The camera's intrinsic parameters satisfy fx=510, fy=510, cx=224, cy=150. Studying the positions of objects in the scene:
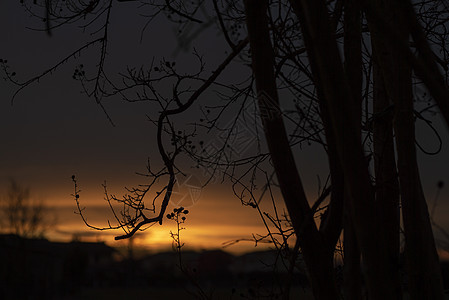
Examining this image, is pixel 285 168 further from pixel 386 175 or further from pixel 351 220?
pixel 386 175

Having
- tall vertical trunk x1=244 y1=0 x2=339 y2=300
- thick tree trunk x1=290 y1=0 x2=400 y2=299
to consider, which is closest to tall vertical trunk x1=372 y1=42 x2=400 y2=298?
tall vertical trunk x1=244 y1=0 x2=339 y2=300

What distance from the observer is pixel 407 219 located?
9.41ft

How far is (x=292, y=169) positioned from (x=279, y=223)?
0.74 m

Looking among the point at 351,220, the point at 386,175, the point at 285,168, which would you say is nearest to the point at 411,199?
the point at 351,220

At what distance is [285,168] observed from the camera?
2.82 metres

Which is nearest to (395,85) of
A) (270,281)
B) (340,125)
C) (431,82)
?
(340,125)

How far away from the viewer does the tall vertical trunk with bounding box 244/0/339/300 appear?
282 centimetres

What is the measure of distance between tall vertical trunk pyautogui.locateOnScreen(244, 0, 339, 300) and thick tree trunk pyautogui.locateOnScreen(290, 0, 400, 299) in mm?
416

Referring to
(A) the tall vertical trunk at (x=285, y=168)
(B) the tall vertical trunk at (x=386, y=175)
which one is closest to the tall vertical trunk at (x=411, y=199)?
(B) the tall vertical trunk at (x=386, y=175)

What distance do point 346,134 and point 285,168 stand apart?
527mm

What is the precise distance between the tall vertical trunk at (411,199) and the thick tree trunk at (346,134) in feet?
1.59

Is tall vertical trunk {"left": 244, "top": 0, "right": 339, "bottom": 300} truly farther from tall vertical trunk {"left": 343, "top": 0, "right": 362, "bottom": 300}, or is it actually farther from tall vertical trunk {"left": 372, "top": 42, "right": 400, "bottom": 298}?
tall vertical trunk {"left": 372, "top": 42, "right": 400, "bottom": 298}

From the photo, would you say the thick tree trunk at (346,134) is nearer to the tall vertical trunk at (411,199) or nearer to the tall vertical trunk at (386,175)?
the tall vertical trunk at (411,199)

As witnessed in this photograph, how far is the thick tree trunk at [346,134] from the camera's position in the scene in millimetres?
2375
